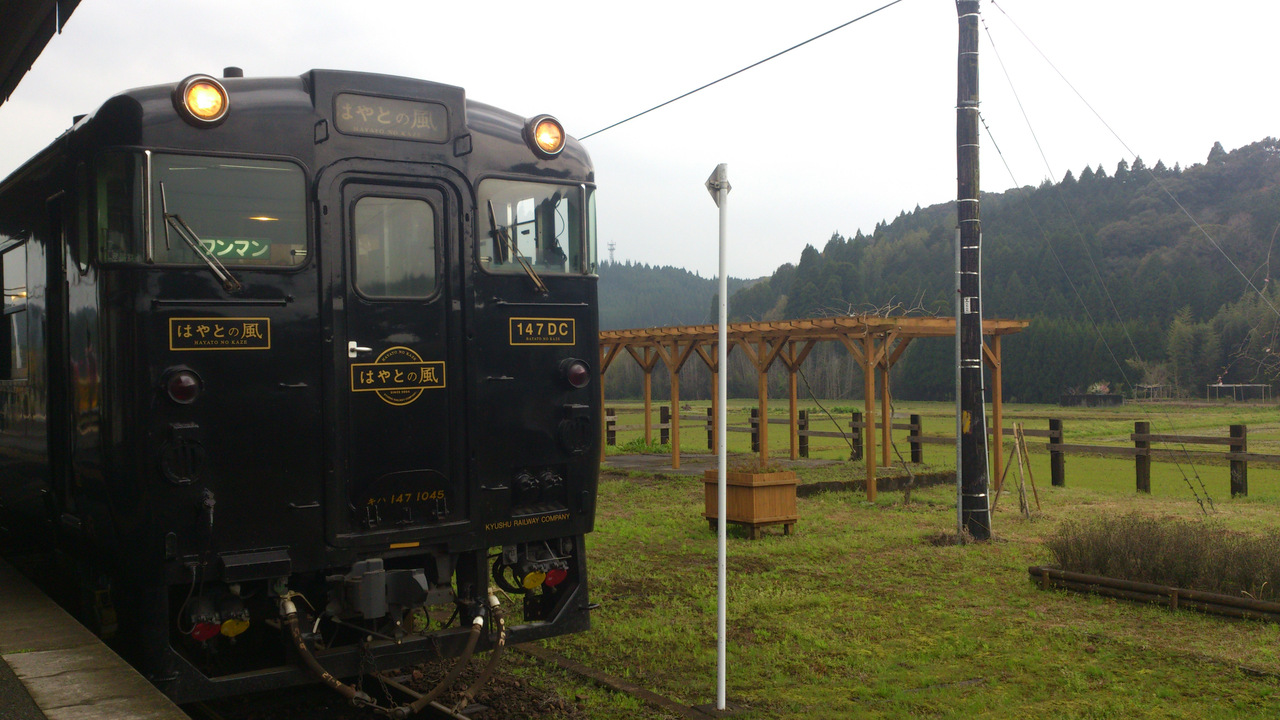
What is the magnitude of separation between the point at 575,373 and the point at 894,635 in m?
3.51

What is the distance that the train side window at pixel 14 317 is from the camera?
631cm

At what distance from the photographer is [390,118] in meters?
5.31

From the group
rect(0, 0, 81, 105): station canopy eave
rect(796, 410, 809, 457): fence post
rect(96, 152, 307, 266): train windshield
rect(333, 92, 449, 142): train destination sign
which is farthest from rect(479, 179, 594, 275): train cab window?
rect(796, 410, 809, 457): fence post

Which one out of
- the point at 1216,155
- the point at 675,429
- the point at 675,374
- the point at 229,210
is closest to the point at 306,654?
the point at 229,210

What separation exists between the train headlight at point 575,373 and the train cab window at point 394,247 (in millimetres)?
906

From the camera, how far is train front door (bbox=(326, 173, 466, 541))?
16.8 feet

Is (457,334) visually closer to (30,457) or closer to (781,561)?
(30,457)

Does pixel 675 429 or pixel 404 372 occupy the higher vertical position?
pixel 404 372

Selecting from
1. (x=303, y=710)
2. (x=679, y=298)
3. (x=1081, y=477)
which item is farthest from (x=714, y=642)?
(x=679, y=298)

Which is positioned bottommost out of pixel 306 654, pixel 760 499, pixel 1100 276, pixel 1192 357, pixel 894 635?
pixel 894 635

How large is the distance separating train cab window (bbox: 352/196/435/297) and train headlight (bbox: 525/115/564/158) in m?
0.80

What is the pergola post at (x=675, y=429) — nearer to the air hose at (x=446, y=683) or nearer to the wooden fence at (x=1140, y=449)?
the wooden fence at (x=1140, y=449)

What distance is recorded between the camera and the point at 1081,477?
22.0 m

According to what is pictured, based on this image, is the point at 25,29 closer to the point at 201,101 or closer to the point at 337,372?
the point at 201,101
